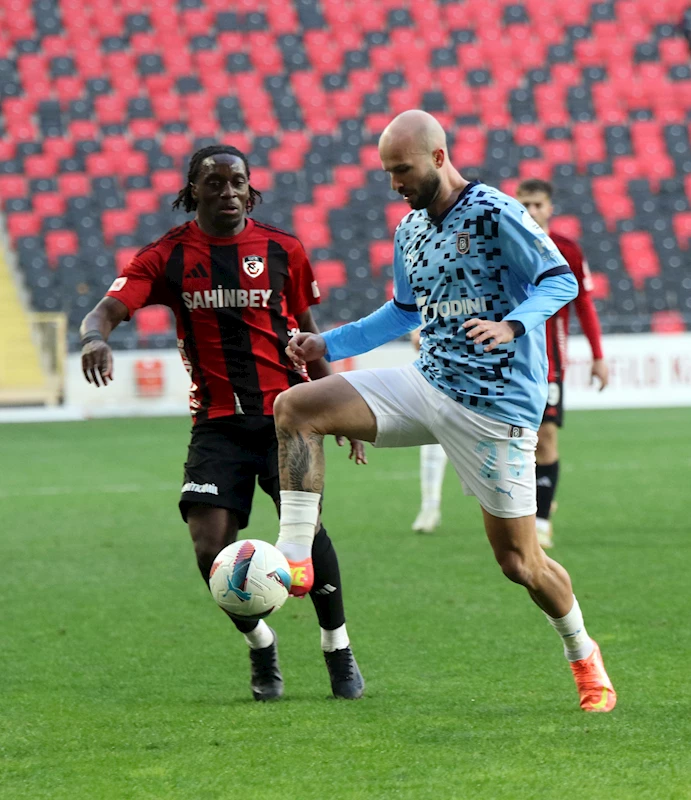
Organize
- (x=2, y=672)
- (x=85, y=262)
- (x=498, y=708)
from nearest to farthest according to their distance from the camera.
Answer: (x=498, y=708), (x=2, y=672), (x=85, y=262)

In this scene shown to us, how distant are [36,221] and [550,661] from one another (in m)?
19.2

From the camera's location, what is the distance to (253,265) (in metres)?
4.67

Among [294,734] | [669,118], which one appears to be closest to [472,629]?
[294,734]

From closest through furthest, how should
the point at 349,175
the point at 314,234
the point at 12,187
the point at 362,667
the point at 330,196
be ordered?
the point at 362,667, the point at 314,234, the point at 12,187, the point at 330,196, the point at 349,175

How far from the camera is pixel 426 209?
4207mm

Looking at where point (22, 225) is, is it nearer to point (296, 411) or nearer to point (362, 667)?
point (362, 667)

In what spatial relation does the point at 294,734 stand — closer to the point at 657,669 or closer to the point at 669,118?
the point at 657,669

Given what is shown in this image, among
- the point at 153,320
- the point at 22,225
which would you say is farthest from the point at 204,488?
the point at 22,225

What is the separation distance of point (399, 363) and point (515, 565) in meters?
14.4

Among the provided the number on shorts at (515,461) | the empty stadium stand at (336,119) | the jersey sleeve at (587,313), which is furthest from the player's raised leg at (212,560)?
the empty stadium stand at (336,119)

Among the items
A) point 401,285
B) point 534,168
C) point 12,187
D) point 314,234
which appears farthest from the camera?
point 534,168

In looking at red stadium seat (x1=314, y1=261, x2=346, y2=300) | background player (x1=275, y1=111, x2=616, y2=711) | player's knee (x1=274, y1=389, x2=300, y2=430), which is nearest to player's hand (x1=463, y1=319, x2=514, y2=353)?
background player (x1=275, y1=111, x2=616, y2=711)

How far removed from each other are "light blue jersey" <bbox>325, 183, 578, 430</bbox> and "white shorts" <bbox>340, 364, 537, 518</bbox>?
39 millimetres

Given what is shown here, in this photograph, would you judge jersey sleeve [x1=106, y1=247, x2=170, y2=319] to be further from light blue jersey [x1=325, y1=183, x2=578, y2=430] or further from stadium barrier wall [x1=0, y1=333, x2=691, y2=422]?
stadium barrier wall [x1=0, y1=333, x2=691, y2=422]
